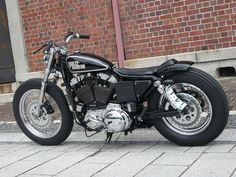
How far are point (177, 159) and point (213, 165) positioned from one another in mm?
420

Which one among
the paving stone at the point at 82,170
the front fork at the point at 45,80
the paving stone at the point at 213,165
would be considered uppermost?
the front fork at the point at 45,80

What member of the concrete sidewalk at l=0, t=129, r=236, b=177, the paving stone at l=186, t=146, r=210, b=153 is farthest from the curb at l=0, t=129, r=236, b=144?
the paving stone at l=186, t=146, r=210, b=153

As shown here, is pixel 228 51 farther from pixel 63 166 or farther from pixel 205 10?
pixel 63 166

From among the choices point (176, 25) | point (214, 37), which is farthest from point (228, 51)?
point (176, 25)

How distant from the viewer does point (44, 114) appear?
223 inches

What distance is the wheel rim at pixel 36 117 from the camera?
5598mm

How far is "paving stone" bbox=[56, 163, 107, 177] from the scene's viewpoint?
14.2 feet

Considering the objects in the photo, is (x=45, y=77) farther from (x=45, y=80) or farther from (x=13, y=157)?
(x=13, y=157)

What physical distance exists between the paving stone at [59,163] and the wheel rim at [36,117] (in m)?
0.58

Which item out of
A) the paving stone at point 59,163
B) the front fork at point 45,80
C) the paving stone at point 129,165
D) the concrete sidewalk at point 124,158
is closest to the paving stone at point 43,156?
the concrete sidewalk at point 124,158

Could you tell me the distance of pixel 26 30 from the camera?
944cm

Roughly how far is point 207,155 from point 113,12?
14.9 ft

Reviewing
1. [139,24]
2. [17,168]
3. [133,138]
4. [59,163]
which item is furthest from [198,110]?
[139,24]

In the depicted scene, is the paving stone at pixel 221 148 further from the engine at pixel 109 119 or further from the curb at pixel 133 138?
the engine at pixel 109 119
